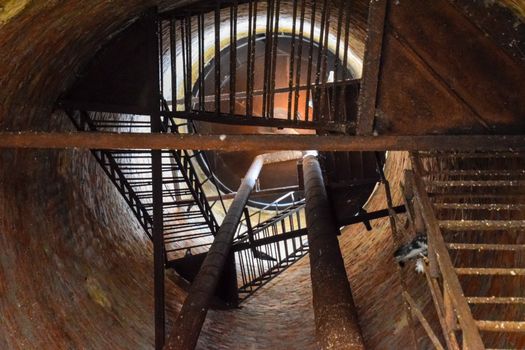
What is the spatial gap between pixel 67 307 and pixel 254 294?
578 cm

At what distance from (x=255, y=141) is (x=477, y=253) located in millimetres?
2467

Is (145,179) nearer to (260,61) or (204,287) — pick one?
(204,287)

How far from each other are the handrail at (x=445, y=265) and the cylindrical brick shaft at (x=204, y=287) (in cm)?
301

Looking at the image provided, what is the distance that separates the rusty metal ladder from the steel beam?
0.40 ft

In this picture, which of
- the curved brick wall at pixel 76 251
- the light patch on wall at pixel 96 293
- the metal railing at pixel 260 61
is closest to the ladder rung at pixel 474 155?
the metal railing at pixel 260 61

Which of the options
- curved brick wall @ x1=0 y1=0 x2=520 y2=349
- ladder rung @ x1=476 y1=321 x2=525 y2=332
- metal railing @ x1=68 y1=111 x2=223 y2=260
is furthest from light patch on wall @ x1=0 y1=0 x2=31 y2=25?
ladder rung @ x1=476 y1=321 x2=525 y2=332

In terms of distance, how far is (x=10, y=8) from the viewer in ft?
11.7

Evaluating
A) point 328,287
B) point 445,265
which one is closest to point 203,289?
point 328,287

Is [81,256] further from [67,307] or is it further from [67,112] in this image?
[67,112]

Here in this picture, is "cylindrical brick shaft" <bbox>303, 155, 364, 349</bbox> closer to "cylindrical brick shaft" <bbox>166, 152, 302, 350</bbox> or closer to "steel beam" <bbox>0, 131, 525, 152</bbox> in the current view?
"cylindrical brick shaft" <bbox>166, 152, 302, 350</bbox>

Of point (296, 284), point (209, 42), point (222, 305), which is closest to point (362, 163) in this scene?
point (296, 284)

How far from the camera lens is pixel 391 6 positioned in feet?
14.3

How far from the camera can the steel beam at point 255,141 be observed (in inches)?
166

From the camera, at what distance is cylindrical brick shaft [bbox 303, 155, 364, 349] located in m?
4.26
